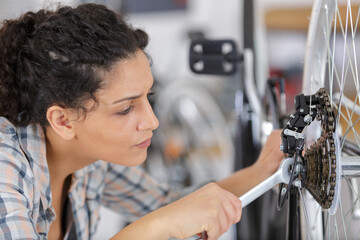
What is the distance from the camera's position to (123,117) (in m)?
0.92

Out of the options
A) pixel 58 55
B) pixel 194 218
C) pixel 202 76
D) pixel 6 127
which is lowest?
pixel 202 76

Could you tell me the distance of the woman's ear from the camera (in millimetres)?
949

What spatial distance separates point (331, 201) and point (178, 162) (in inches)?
78.2

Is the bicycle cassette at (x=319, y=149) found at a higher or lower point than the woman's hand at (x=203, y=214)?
higher

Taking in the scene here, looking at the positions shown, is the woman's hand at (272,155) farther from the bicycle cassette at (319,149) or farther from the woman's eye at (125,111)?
the woman's eye at (125,111)

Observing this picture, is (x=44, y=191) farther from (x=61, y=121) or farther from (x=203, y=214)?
(x=203, y=214)

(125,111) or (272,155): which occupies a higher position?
(125,111)

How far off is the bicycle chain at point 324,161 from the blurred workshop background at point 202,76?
2.52 ft

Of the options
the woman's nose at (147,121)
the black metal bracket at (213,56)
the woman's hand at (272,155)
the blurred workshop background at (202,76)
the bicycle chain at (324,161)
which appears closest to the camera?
the bicycle chain at (324,161)

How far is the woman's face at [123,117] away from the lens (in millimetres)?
909

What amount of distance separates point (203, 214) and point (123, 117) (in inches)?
9.6

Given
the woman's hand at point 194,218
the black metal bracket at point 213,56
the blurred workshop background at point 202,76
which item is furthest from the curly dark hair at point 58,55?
the blurred workshop background at point 202,76

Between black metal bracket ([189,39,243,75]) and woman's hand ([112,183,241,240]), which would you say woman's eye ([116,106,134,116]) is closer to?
woman's hand ([112,183,241,240])

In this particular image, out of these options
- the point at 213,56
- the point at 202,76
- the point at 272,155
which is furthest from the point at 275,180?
the point at 202,76
